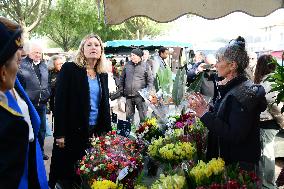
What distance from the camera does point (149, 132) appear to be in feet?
→ 12.4

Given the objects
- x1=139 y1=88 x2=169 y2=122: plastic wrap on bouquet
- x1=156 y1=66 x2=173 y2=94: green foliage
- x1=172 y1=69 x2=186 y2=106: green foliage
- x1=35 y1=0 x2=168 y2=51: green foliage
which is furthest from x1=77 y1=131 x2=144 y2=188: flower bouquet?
x1=35 y1=0 x2=168 y2=51: green foliage

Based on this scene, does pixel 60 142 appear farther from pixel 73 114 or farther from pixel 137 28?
pixel 137 28

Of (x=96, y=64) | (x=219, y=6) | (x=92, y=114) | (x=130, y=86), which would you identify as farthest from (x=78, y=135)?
(x=130, y=86)

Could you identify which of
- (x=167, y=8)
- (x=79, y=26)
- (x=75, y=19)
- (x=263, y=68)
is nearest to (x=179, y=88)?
(x=167, y=8)

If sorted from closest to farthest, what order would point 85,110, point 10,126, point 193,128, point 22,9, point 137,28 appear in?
point 10,126
point 193,128
point 85,110
point 22,9
point 137,28

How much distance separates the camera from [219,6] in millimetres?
3773

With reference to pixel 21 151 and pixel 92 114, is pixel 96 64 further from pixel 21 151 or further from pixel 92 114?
pixel 21 151

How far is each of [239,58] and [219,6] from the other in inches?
37.1

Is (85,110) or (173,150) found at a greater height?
(85,110)

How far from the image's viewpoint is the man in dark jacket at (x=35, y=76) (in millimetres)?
5945

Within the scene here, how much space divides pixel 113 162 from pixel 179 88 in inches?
41.2

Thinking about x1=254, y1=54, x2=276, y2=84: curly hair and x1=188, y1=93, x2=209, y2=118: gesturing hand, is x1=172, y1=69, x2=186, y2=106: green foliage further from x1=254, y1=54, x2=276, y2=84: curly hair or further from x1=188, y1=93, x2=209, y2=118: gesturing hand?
x1=254, y1=54, x2=276, y2=84: curly hair

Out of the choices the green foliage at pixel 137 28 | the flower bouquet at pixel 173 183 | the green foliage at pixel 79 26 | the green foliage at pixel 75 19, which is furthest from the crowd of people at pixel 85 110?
the green foliage at pixel 137 28

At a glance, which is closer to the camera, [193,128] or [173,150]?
[173,150]
